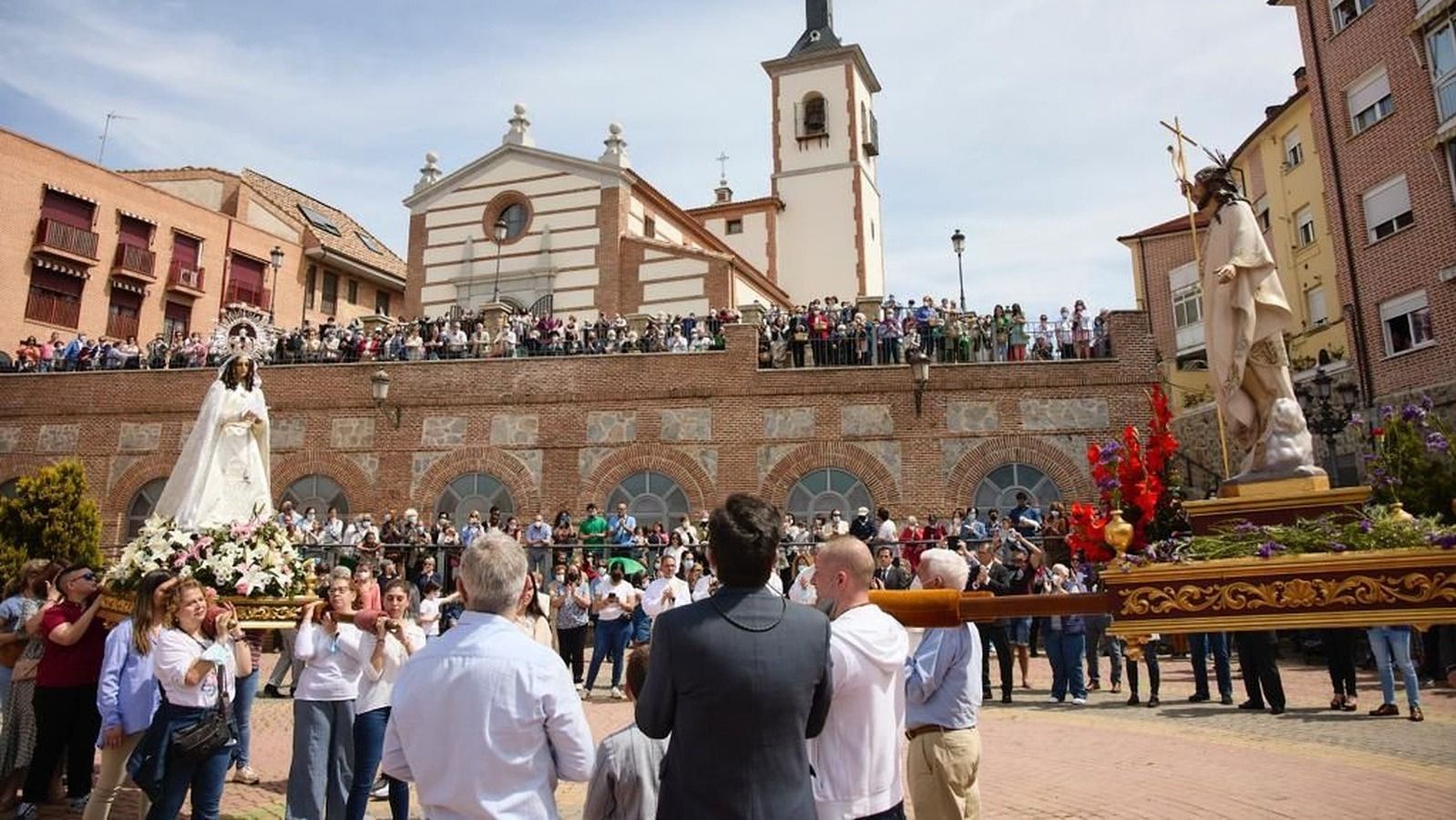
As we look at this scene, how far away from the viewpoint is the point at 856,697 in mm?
3633

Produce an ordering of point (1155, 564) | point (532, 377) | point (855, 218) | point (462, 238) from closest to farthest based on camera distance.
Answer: point (1155, 564) → point (532, 377) → point (462, 238) → point (855, 218)

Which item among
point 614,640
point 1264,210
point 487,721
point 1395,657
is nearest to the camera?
point 487,721

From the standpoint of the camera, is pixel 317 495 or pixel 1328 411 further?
pixel 317 495

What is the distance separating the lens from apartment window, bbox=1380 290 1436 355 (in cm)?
2152

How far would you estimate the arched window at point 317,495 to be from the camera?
Result: 24.9 meters

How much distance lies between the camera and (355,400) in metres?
25.2

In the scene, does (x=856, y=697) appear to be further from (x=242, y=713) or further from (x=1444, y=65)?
(x=1444, y=65)

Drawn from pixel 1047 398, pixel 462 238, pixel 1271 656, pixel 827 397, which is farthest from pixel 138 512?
pixel 1271 656

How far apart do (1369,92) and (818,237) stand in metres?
21.3

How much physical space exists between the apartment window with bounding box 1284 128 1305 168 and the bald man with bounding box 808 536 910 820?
33.1 metres

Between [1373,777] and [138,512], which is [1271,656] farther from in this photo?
[138,512]

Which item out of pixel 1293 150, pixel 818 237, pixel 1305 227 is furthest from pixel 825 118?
pixel 1305 227

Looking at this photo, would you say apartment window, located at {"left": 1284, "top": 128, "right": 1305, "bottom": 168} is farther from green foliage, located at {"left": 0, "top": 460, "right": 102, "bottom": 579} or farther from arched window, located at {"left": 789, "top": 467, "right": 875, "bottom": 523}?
green foliage, located at {"left": 0, "top": 460, "right": 102, "bottom": 579}

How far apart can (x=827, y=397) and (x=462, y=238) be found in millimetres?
17305
